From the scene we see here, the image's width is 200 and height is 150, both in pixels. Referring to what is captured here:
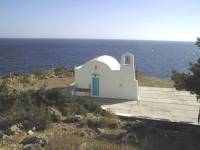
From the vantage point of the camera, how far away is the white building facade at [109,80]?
68.7ft

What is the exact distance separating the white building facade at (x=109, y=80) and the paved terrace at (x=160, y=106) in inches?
34.4

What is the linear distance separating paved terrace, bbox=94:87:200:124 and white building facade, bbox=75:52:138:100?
875mm

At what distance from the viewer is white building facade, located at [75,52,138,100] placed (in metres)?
21.0

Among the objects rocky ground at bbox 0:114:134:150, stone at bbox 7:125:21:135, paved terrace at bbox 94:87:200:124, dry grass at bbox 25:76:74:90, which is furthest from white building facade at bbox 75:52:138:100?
stone at bbox 7:125:21:135

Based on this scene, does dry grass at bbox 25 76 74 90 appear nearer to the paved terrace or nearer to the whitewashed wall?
the whitewashed wall

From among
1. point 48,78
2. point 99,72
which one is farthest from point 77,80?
point 48,78

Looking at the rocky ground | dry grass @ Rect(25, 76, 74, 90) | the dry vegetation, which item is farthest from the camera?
dry grass @ Rect(25, 76, 74, 90)

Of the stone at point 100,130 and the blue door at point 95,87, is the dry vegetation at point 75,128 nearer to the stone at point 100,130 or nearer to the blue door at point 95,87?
the stone at point 100,130

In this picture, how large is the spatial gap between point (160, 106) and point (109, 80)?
4559 mm

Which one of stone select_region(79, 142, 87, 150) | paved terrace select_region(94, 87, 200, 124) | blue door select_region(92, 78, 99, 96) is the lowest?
paved terrace select_region(94, 87, 200, 124)

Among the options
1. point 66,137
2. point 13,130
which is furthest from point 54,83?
point 66,137

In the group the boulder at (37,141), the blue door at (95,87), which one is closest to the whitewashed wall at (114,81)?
the blue door at (95,87)

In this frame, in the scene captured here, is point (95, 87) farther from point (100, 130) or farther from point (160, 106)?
point (100, 130)

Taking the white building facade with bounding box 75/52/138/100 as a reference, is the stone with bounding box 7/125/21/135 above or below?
Result: below
